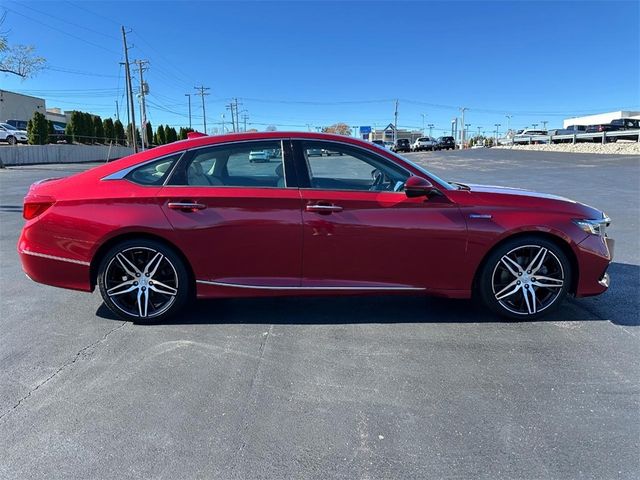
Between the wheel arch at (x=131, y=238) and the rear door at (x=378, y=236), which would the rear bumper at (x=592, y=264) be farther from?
the wheel arch at (x=131, y=238)

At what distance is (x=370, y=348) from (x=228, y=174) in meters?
1.88

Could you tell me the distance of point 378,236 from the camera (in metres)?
3.87

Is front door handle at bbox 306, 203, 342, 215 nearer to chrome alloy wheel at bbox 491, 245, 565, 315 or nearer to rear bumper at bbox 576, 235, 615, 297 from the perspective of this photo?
chrome alloy wheel at bbox 491, 245, 565, 315

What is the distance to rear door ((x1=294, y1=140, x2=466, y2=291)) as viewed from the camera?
3.85m

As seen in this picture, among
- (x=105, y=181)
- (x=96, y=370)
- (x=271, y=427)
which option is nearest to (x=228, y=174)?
(x=105, y=181)

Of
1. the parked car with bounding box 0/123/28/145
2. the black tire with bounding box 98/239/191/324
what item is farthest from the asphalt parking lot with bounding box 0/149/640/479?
the parked car with bounding box 0/123/28/145

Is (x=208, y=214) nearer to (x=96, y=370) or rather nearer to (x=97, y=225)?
(x=97, y=225)

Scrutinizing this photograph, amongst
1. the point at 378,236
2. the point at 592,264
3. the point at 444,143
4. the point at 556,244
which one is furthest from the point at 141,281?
the point at 444,143

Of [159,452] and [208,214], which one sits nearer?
[159,452]

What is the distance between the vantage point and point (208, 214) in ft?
12.7

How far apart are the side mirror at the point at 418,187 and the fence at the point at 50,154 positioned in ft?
96.4

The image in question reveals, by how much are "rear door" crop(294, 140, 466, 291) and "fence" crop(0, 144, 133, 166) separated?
95.3 ft

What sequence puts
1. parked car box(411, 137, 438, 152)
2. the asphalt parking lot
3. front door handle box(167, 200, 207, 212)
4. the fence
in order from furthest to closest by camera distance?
1. parked car box(411, 137, 438, 152)
2. the fence
3. front door handle box(167, 200, 207, 212)
4. the asphalt parking lot

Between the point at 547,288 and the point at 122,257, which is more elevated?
the point at 122,257
